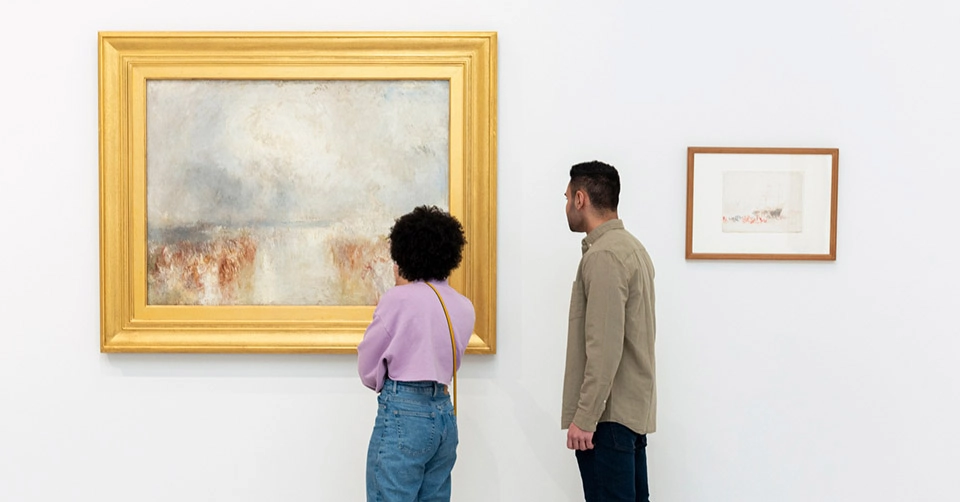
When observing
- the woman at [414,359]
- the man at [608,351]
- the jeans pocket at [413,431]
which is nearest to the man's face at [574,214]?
the man at [608,351]

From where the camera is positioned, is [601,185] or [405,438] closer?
[405,438]

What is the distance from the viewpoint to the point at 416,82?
2.55 m

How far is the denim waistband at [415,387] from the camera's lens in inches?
77.7

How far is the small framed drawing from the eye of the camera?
2.57m

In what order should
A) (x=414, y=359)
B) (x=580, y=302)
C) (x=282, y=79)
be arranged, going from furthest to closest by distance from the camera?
(x=282, y=79) → (x=580, y=302) → (x=414, y=359)

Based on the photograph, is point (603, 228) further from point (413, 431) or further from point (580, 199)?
point (413, 431)

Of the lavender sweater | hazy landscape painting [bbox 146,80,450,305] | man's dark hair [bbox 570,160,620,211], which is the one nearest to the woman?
the lavender sweater

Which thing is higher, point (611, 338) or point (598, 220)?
point (598, 220)

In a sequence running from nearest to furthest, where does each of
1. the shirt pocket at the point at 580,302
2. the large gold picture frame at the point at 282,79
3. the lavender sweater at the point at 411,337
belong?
the lavender sweater at the point at 411,337
the shirt pocket at the point at 580,302
the large gold picture frame at the point at 282,79

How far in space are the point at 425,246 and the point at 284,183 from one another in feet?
2.77

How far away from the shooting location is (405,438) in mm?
1956

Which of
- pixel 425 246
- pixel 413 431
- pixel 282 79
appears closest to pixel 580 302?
pixel 425 246

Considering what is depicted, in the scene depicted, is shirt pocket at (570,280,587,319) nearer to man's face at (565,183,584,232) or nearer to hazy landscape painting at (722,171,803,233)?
man's face at (565,183,584,232)

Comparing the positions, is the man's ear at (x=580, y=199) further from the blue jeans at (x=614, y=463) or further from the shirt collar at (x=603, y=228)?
the blue jeans at (x=614, y=463)
